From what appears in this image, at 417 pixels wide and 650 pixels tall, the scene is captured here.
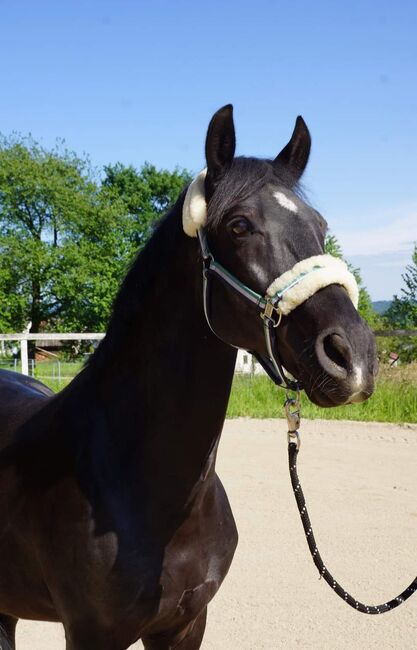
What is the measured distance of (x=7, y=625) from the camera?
10.5 ft

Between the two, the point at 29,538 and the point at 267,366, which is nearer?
the point at 267,366

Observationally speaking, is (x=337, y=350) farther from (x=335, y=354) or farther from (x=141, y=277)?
(x=141, y=277)

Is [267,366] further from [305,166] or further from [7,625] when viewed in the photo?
[7,625]

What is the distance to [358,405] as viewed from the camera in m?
11.2

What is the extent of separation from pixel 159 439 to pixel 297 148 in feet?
3.51

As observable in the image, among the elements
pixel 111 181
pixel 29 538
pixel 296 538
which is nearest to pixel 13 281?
pixel 111 181

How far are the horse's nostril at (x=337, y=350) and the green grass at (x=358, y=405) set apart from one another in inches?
369

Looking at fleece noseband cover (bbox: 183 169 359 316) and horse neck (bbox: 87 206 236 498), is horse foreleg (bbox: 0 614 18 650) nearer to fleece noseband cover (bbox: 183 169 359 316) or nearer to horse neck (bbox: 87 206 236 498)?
horse neck (bbox: 87 206 236 498)

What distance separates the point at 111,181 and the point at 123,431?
38.4m

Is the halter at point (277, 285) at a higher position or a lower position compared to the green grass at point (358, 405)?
higher

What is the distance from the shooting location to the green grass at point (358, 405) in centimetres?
1105

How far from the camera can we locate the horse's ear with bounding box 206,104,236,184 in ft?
6.51

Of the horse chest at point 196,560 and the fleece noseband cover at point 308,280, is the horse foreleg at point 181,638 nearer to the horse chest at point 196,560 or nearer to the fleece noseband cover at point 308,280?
the horse chest at point 196,560

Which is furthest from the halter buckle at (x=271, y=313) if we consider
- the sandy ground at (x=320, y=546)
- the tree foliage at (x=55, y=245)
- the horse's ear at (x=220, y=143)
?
the tree foliage at (x=55, y=245)
